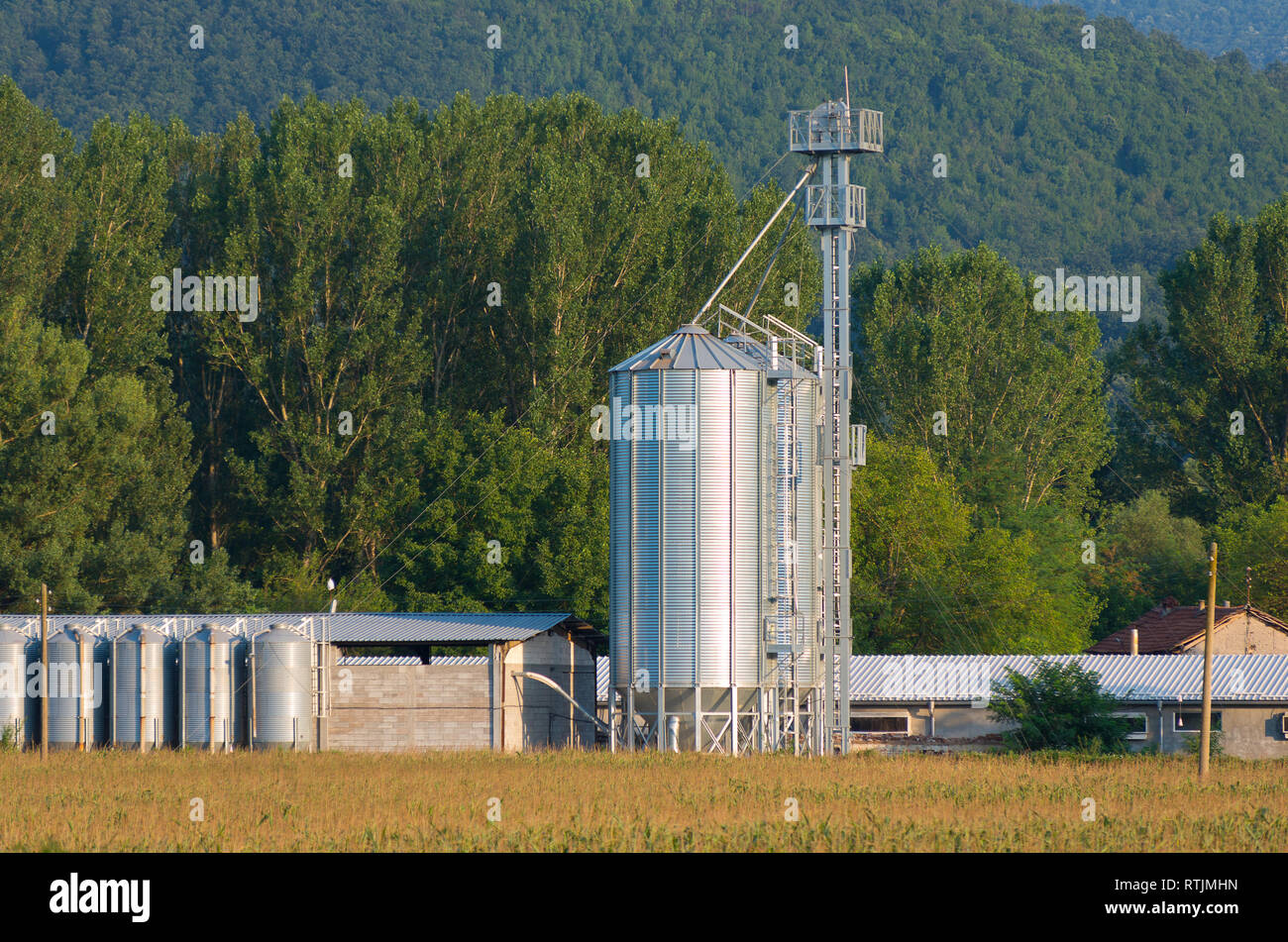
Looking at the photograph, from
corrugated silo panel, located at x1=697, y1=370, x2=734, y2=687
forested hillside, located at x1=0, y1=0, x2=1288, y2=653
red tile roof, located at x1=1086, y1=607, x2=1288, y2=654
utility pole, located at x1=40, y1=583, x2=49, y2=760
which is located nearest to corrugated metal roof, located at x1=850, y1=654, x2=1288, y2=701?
red tile roof, located at x1=1086, y1=607, x2=1288, y2=654

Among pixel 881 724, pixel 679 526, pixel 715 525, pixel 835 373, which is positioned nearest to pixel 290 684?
pixel 679 526

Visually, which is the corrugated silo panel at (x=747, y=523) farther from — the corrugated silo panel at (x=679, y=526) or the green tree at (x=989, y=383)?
the green tree at (x=989, y=383)

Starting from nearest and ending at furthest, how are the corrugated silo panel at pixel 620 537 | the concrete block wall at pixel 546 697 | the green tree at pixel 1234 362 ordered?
1. the corrugated silo panel at pixel 620 537
2. the concrete block wall at pixel 546 697
3. the green tree at pixel 1234 362

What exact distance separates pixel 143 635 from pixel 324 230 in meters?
25.1

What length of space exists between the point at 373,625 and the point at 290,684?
3379 millimetres

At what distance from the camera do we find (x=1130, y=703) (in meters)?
50.9

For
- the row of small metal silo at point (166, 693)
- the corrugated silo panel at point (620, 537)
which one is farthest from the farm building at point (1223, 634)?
the row of small metal silo at point (166, 693)

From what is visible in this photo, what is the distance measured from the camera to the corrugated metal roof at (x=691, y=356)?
147 ft

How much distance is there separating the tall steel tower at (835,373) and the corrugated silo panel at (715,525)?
3382mm

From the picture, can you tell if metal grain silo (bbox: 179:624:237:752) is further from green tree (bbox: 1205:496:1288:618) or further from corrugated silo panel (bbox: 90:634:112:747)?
green tree (bbox: 1205:496:1288:618)

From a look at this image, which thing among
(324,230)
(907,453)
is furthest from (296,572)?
(907,453)

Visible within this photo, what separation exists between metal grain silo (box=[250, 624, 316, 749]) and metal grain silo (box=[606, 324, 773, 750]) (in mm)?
9023

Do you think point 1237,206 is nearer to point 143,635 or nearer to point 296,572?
point 296,572

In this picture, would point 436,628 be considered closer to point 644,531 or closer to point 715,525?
point 644,531
